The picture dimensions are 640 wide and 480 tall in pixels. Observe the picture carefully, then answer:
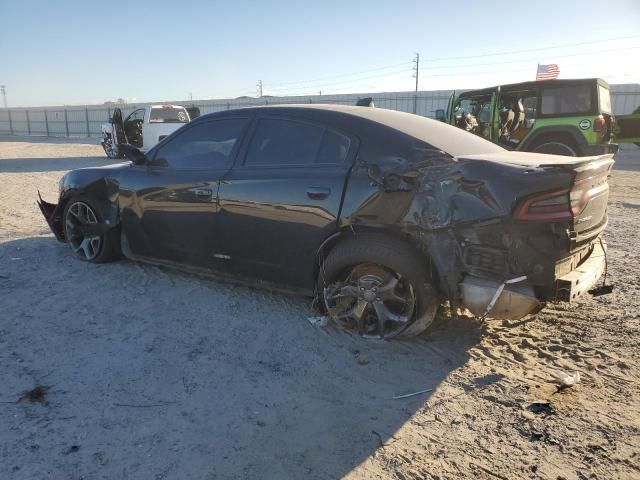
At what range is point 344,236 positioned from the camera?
354cm

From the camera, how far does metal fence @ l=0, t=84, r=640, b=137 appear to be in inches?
868

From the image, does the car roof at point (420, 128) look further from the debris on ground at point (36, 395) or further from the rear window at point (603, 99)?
the rear window at point (603, 99)

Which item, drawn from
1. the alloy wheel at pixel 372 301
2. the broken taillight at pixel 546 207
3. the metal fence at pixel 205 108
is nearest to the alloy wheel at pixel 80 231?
the alloy wheel at pixel 372 301

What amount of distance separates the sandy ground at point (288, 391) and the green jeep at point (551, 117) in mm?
6834

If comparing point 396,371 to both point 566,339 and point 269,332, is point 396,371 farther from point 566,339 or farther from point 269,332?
point 566,339

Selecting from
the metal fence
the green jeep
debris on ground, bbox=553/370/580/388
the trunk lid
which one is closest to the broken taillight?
the trunk lid

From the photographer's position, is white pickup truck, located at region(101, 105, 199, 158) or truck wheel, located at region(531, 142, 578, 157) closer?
truck wheel, located at region(531, 142, 578, 157)

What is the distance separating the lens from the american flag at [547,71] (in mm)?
21328

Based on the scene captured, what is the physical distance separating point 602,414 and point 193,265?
3.30 meters

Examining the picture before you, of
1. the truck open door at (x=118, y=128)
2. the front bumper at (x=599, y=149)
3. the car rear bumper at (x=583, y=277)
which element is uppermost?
the truck open door at (x=118, y=128)

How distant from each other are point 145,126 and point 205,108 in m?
19.5

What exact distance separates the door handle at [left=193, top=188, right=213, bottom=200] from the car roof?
82 cm

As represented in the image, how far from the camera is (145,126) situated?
16.4m

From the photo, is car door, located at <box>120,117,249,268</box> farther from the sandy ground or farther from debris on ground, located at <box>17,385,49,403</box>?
debris on ground, located at <box>17,385,49,403</box>
